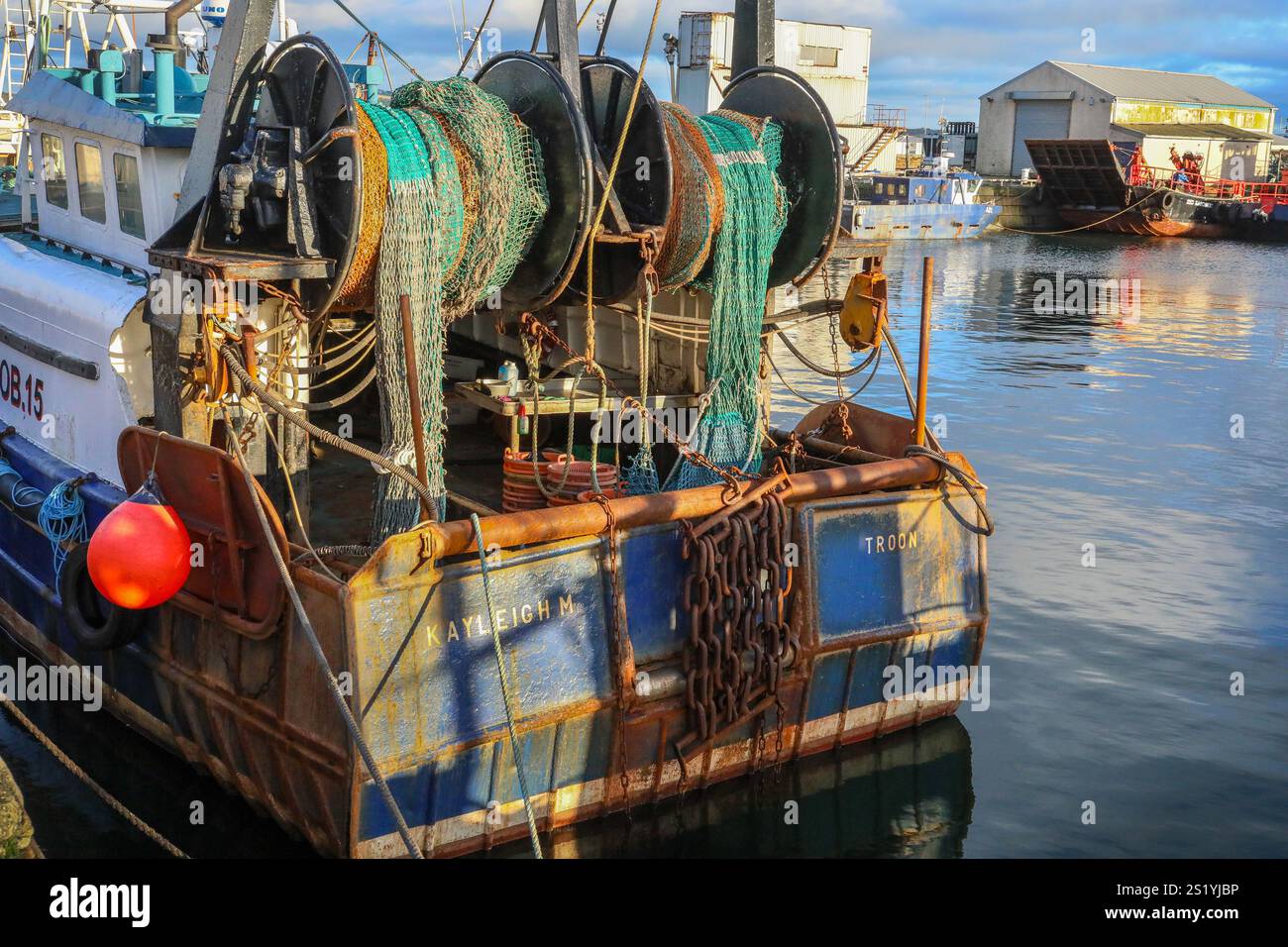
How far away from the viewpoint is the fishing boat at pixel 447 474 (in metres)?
6.76

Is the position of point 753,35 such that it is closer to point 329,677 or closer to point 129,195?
point 129,195

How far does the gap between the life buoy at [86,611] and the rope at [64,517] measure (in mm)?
218

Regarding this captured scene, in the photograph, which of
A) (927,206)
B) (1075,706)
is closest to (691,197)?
(1075,706)

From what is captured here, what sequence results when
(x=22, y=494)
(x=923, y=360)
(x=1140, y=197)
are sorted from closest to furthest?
(x=923, y=360) < (x=22, y=494) < (x=1140, y=197)

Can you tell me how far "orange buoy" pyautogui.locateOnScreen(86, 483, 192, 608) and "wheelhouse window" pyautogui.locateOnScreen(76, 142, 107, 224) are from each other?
10.4 feet

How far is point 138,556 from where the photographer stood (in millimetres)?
6852

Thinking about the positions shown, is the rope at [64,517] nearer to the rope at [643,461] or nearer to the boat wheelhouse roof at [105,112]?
the boat wheelhouse roof at [105,112]

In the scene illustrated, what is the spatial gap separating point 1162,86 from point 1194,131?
216 inches

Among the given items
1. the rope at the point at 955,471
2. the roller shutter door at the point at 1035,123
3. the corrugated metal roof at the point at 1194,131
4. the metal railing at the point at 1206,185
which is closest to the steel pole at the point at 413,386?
the rope at the point at 955,471

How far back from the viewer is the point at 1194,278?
39906 mm

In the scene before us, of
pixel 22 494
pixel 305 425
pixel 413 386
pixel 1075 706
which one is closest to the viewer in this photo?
pixel 413 386
